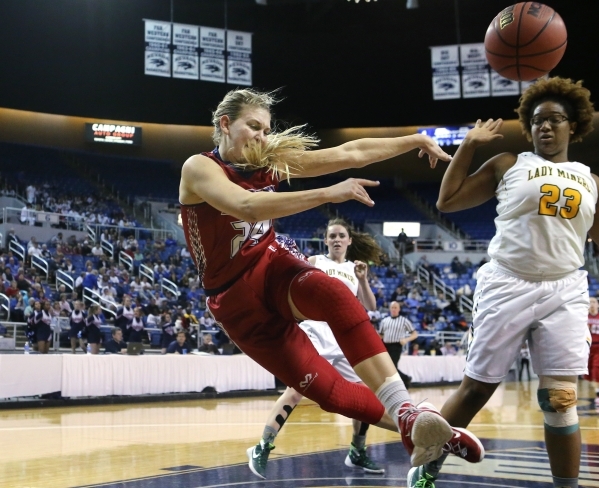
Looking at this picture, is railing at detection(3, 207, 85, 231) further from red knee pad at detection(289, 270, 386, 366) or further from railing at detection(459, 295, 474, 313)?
red knee pad at detection(289, 270, 386, 366)

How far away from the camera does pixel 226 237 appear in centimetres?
358

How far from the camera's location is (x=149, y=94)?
26594 mm

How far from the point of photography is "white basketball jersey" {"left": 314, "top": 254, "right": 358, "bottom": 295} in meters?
6.21

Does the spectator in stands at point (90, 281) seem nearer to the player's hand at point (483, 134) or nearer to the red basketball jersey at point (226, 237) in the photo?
the red basketball jersey at point (226, 237)

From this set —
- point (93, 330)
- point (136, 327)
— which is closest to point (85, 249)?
point (136, 327)

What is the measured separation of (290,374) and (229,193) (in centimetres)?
95

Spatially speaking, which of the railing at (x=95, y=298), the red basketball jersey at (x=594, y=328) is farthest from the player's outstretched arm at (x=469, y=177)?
the railing at (x=95, y=298)

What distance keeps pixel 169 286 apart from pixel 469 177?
16.9 metres

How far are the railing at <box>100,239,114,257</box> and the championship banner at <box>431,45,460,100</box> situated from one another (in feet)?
41.0

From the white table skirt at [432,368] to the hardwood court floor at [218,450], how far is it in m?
5.83

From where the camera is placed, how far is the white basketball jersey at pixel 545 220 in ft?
12.3

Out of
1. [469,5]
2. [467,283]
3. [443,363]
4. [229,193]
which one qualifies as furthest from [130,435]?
[469,5]

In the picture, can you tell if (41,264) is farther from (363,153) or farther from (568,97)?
(568,97)

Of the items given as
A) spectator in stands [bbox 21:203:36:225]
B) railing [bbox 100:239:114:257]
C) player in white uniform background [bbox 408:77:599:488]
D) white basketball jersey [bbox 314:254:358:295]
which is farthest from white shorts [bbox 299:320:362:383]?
spectator in stands [bbox 21:203:36:225]
